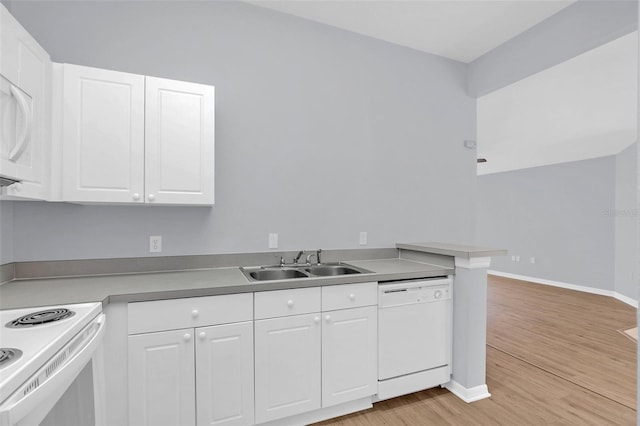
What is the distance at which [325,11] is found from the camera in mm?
2562

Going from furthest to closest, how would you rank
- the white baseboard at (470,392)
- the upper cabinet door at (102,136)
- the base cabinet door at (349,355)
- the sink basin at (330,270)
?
the sink basin at (330,270), the white baseboard at (470,392), the base cabinet door at (349,355), the upper cabinet door at (102,136)

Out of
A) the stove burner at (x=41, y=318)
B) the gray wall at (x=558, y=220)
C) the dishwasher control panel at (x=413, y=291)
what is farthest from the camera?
the gray wall at (x=558, y=220)

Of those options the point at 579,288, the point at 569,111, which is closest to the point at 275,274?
the point at 569,111

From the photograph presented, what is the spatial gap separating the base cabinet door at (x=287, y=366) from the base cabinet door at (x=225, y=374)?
0.19 feet

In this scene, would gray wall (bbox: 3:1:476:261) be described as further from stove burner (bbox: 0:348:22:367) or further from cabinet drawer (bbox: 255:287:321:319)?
stove burner (bbox: 0:348:22:367)

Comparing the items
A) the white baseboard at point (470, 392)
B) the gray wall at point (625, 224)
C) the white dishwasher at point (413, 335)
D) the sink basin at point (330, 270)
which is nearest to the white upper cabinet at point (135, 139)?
the sink basin at point (330, 270)

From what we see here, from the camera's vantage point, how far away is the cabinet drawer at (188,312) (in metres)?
1.61

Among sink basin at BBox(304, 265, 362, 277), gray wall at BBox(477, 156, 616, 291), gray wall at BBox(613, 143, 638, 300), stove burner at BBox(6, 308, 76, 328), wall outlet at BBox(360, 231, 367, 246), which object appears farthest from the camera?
gray wall at BBox(477, 156, 616, 291)

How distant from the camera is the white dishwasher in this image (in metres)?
2.17

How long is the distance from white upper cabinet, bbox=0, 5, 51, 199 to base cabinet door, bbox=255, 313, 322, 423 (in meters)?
1.34

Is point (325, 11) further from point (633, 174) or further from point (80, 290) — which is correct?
point (633, 174)

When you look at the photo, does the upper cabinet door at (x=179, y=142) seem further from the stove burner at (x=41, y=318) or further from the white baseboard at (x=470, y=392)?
the white baseboard at (x=470, y=392)

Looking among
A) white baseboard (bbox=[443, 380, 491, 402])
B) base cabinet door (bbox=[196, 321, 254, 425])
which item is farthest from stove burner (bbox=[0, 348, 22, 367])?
white baseboard (bbox=[443, 380, 491, 402])

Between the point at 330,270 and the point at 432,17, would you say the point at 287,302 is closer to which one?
the point at 330,270
